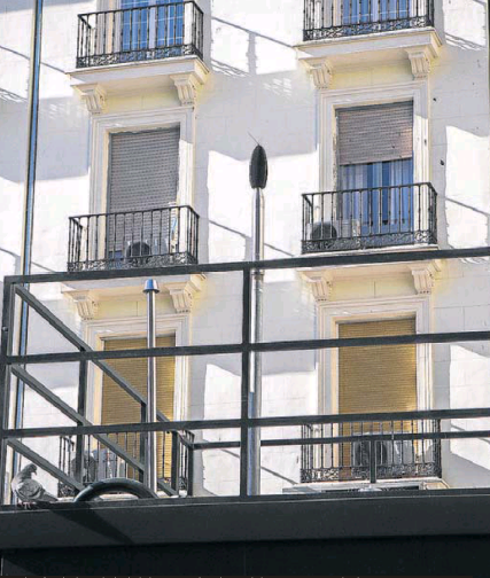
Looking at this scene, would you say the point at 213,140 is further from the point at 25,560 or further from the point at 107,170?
the point at 25,560

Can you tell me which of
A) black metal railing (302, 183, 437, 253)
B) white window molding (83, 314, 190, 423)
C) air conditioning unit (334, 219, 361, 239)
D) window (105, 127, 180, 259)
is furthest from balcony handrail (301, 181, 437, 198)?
white window molding (83, 314, 190, 423)

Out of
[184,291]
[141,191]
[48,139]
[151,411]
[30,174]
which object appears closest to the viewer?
[151,411]

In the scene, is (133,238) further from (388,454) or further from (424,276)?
(388,454)

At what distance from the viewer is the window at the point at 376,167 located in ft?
92.1

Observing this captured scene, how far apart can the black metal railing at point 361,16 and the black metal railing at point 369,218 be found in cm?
253

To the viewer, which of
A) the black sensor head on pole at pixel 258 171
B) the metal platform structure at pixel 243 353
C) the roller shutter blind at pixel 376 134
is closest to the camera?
the metal platform structure at pixel 243 353

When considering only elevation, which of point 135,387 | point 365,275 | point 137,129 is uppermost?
point 137,129

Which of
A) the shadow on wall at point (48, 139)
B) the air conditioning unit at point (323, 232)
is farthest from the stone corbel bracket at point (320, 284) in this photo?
the shadow on wall at point (48, 139)

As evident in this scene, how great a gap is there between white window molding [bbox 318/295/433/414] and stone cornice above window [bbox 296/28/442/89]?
141 inches

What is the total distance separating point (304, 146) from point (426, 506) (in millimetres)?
21441

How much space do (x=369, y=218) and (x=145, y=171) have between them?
3818 mm

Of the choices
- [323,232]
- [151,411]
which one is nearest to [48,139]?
[323,232]

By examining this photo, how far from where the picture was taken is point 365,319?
2798cm

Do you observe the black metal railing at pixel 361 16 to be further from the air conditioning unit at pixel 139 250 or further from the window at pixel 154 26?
the air conditioning unit at pixel 139 250
